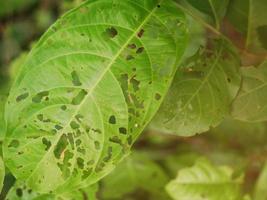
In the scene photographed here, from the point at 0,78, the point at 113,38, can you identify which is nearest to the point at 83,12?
the point at 113,38

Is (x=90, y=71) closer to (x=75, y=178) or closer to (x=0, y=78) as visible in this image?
(x=75, y=178)

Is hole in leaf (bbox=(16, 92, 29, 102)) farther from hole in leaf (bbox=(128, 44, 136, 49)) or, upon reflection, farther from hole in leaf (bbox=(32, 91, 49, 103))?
hole in leaf (bbox=(128, 44, 136, 49))

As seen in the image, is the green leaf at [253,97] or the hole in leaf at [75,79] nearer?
the hole in leaf at [75,79]

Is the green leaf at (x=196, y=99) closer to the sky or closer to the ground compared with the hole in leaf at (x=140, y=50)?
closer to the ground

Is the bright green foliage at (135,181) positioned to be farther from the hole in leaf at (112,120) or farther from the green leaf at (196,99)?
the hole in leaf at (112,120)

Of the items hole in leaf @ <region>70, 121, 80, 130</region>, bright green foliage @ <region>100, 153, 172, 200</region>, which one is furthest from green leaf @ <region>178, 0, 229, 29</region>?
bright green foliage @ <region>100, 153, 172, 200</region>

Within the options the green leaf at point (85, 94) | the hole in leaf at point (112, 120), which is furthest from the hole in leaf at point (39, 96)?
the hole in leaf at point (112, 120)
